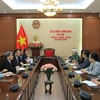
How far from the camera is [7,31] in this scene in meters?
11.1

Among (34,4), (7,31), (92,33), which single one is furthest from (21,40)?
(92,33)

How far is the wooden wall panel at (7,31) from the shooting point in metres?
11.0

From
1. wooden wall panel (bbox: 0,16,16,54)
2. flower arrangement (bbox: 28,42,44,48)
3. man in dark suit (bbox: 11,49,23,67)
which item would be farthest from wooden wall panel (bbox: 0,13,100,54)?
man in dark suit (bbox: 11,49,23,67)

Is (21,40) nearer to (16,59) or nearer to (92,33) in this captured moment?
(92,33)

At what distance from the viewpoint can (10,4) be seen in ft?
28.9

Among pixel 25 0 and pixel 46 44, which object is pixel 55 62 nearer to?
pixel 46 44

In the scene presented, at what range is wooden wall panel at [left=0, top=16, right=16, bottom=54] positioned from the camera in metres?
11.0

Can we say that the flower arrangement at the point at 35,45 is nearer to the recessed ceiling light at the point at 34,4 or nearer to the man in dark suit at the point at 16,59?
the recessed ceiling light at the point at 34,4

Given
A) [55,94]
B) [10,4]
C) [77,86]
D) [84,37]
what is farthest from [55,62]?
[77,86]

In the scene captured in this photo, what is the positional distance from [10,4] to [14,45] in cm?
289

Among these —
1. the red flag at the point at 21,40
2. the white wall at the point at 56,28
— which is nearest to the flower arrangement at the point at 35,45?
the red flag at the point at 21,40

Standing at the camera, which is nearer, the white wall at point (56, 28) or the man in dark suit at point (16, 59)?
the man in dark suit at point (16, 59)

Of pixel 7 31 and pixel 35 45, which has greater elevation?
pixel 7 31

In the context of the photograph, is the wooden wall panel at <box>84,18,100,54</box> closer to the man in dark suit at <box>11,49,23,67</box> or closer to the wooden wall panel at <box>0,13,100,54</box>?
the wooden wall panel at <box>0,13,100,54</box>
